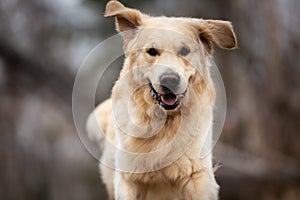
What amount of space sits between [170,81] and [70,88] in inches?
463

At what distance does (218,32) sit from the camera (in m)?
4.35

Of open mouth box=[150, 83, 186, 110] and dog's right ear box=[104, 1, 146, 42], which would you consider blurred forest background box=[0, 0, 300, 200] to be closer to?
dog's right ear box=[104, 1, 146, 42]

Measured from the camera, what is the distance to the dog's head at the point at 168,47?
13.6ft

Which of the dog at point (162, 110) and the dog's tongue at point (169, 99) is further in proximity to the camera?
the dog at point (162, 110)

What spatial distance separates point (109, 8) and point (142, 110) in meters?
0.68

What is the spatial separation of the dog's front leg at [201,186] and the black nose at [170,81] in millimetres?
762

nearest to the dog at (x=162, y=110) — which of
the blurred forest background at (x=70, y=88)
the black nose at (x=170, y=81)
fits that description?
the black nose at (x=170, y=81)

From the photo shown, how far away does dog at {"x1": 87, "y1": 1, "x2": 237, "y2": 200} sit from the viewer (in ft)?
14.1

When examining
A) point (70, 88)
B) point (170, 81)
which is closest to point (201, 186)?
point (170, 81)

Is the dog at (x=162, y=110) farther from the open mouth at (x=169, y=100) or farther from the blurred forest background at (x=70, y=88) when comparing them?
the blurred forest background at (x=70, y=88)

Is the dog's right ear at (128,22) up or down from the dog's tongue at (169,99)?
up

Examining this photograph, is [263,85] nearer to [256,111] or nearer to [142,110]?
[256,111]

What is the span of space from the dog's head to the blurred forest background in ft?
23.1

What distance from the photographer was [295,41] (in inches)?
527
